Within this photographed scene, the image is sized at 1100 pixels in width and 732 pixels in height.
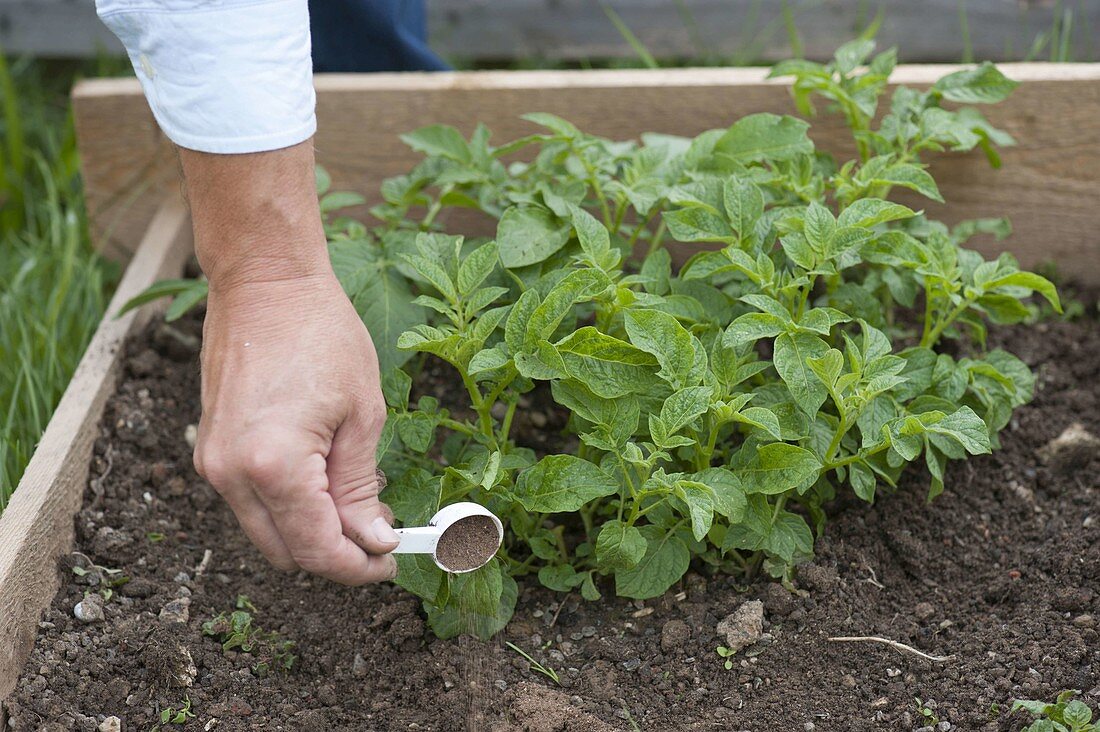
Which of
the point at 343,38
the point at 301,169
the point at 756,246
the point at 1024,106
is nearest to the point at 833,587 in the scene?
the point at 756,246

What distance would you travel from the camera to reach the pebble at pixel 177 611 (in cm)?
154

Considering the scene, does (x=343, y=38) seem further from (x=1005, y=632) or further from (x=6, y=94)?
(x=1005, y=632)

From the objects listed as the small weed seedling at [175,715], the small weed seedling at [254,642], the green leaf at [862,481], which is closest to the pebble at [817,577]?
the green leaf at [862,481]

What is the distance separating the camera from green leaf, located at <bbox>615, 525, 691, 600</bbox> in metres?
1.47

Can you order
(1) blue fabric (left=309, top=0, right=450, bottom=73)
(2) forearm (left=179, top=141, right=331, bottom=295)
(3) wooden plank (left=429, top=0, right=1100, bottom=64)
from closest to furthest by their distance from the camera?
(2) forearm (left=179, top=141, right=331, bottom=295) < (1) blue fabric (left=309, top=0, right=450, bottom=73) < (3) wooden plank (left=429, top=0, right=1100, bottom=64)

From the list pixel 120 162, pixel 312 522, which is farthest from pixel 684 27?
pixel 312 522

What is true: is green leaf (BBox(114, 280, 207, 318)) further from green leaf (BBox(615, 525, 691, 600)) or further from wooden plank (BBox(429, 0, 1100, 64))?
wooden plank (BBox(429, 0, 1100, 64))

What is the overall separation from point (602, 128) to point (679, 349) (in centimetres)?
92

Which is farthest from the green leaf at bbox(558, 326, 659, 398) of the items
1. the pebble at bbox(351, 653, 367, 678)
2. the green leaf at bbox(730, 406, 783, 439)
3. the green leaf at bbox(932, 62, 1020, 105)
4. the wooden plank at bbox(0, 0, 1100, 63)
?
the wooden plank at bbox(0, 0, 1100, 63)

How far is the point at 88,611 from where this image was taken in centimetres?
152

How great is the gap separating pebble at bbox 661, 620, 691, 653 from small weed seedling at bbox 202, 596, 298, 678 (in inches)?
Result: 19.5

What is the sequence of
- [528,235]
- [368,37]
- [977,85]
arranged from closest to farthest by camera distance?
[528,235]
[977,85]
[368,37]

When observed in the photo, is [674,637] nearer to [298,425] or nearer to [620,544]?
[620,544]

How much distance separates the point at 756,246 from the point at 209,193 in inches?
29.0
